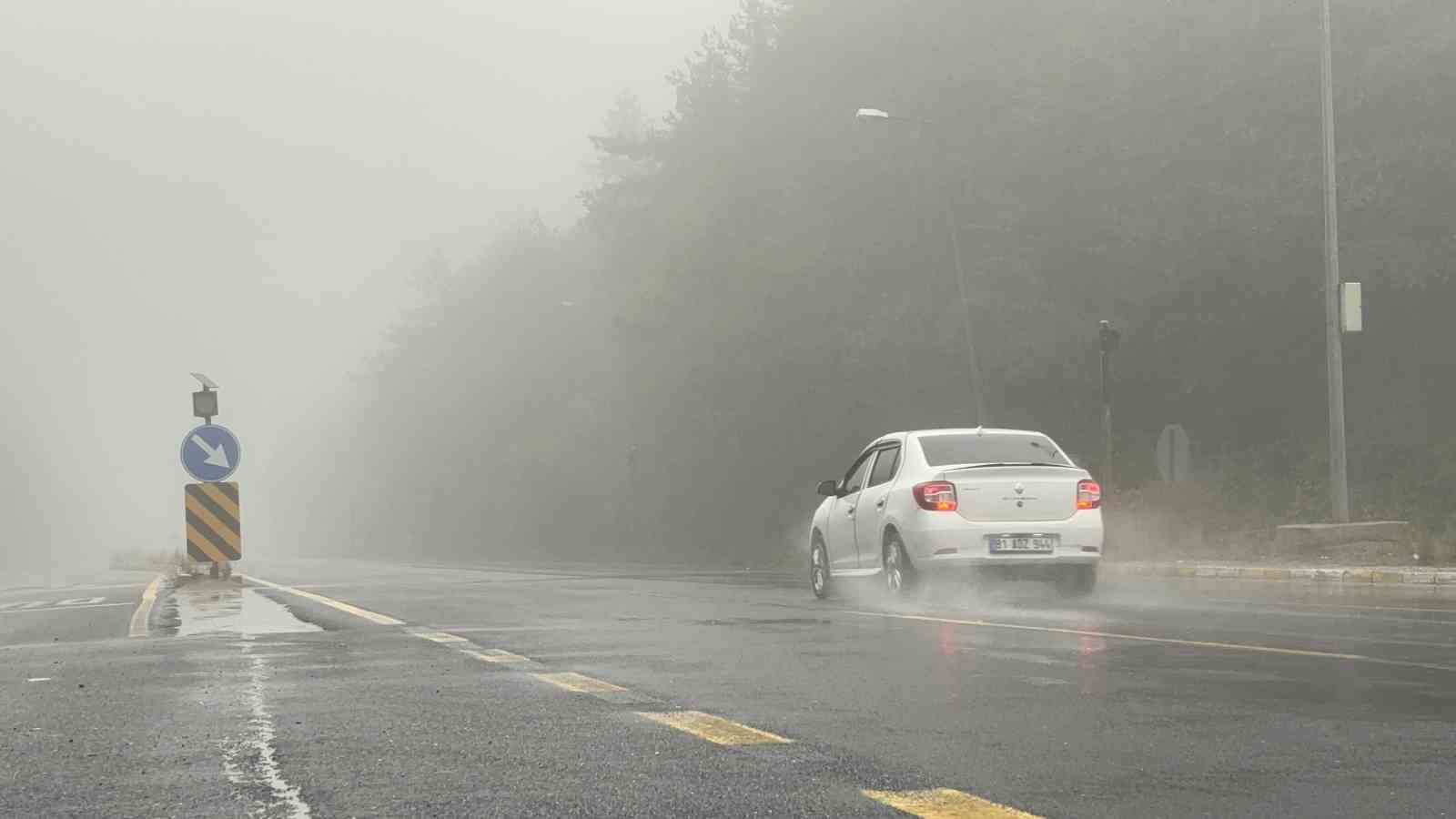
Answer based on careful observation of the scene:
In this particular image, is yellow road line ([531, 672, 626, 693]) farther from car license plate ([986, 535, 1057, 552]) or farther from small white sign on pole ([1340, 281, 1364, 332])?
small white sign on pole ([1340, 281, 1364, 332])

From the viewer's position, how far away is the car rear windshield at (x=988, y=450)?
55.2 feet

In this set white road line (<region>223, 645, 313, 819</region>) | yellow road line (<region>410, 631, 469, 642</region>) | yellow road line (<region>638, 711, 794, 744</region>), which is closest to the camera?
white road line (<region>223, 645, 313, 819</region>)

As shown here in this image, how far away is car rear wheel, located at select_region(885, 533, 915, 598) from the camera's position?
1622 cm

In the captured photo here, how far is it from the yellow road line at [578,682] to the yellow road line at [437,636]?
2.58 meters

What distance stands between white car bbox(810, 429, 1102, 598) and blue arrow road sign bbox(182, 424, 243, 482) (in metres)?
9.68

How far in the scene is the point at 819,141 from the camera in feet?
147

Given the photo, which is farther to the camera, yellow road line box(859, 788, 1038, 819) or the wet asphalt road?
the wet asphalt road

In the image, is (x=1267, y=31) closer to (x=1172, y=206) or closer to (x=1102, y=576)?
(x=1172, y=206)

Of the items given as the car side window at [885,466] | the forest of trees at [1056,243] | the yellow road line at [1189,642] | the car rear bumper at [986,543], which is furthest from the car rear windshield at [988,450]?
the forest of trees at [1056,243]

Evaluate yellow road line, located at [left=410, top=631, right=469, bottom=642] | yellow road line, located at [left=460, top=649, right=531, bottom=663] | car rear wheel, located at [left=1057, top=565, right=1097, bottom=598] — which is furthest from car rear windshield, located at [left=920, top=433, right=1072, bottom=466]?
yellow road line, located at [left=460, top=649, right=531, bottom=663]

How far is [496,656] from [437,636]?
181cm

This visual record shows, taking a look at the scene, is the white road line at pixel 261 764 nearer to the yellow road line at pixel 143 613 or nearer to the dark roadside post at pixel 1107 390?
the yellow road line at pixel 143 613

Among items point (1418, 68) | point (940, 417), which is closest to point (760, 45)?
point (940, 417)

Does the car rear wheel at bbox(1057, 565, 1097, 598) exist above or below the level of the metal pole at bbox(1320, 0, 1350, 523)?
below
